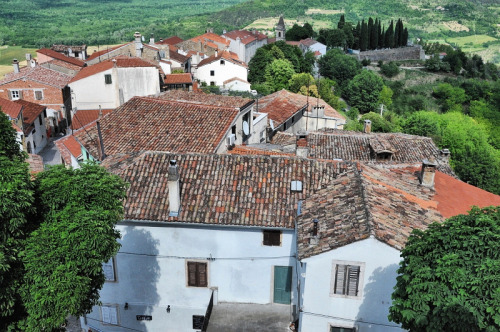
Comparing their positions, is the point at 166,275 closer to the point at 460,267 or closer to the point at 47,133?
the point at 460,267

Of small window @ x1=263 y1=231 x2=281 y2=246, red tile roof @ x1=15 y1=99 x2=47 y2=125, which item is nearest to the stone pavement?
red tile roof @ x1=15 y1=99 x2=47 y2=125

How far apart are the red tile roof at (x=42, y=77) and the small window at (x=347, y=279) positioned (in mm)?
45993

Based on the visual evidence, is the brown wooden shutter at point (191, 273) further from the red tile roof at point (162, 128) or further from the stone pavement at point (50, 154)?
the stone pavement at point (50, 154)

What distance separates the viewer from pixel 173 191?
17.2m

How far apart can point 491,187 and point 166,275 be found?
30.7m

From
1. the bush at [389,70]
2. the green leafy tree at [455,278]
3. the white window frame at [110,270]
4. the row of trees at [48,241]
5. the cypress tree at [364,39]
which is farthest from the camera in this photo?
the cypress tree at [364,39]

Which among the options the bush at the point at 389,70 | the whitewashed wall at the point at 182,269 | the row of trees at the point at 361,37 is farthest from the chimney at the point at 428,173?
the row of trees at the point at 361,37

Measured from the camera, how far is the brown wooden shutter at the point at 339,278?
14.4 meters

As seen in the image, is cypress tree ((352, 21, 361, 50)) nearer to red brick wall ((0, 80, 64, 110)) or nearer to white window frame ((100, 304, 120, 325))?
red brick wall ((0, 80, 64, 110))

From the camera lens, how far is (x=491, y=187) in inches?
1511

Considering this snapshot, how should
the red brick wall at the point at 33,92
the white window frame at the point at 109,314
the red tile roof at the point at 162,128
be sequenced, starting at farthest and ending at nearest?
the red brick wall at the point at 33,92, the red tile roof at the point at 162,128, the white window frame at the point at 109,314

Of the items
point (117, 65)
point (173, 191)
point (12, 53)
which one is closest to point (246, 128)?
point (173, 191)

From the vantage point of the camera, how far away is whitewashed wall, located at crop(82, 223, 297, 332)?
690 inches

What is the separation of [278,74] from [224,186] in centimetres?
5691
